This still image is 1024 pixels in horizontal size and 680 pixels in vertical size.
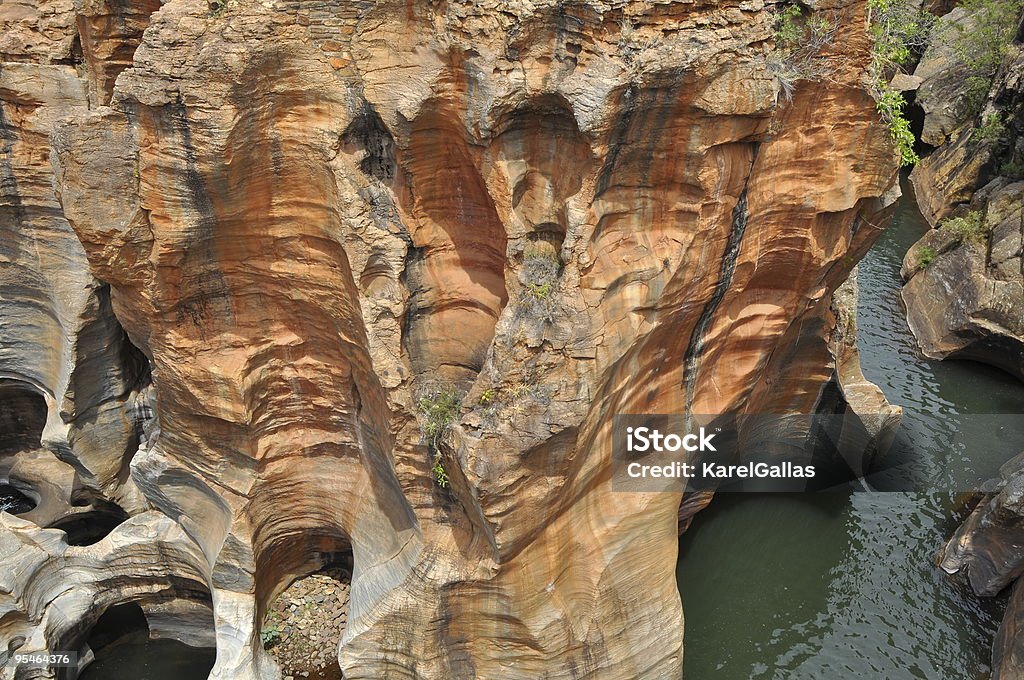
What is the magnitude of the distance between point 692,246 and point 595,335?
5.06 feet

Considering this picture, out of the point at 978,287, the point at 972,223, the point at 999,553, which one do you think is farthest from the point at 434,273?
the point at 972,223

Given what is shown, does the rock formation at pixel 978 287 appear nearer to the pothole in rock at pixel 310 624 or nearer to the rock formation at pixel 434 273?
the rock formation at pixel 434 273

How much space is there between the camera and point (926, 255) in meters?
20.2

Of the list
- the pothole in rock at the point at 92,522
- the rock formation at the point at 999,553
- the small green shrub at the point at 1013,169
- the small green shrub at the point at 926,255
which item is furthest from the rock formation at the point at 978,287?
the pothole in rock at the point at 92,522

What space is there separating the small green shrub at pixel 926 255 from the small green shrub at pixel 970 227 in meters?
0.67

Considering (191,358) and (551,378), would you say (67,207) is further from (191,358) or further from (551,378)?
(551,378)

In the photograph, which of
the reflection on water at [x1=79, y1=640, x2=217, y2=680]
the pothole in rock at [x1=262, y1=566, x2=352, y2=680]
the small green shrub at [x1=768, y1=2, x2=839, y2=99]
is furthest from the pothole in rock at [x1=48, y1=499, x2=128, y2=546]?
the small green shrub at [x1=768, y1=2, x2=839, y2=99]

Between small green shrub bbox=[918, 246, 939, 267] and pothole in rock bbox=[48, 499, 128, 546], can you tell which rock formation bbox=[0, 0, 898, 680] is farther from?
small green shrub bbox=[918, 246, 939, 267]

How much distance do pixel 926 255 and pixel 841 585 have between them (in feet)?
35.6

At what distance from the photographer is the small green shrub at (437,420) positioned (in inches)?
362

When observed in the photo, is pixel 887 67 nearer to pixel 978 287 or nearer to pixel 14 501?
pixel 978 287

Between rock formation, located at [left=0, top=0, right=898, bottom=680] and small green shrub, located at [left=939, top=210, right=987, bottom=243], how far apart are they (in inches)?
372

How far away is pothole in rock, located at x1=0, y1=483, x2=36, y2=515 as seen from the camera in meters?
14.8

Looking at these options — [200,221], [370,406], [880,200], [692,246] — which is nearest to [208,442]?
[370,406]
